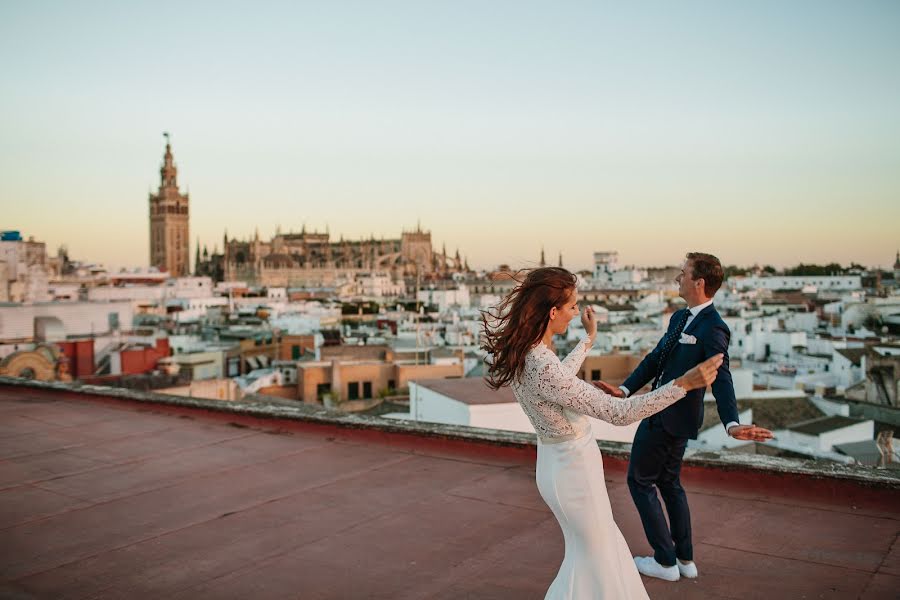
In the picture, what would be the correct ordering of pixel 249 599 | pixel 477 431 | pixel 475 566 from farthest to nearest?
pixel 477 431 < pixel 475 566 < pixel 249 599

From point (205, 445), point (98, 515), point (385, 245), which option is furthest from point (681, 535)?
point (385, 245)

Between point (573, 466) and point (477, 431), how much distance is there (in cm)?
212

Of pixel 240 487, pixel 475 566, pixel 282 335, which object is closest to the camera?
pixel 475 566

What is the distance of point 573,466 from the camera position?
1.87m

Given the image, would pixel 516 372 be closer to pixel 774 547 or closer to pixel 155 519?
pixel 774 547

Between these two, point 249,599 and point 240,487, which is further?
point 240,487

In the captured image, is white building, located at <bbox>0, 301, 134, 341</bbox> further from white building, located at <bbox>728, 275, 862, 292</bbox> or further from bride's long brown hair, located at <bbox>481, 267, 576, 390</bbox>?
white building, located at <bbox>728, 275, 862, 292</bbox>

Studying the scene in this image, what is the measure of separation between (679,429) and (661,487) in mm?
210

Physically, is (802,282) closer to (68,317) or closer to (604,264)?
(604,264)

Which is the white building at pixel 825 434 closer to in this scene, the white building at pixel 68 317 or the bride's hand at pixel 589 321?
the bride's hand at pixel 589 321

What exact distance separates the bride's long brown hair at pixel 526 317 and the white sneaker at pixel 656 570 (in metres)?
0.84

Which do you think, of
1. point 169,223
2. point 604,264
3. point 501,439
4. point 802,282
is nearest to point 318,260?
point 169,223

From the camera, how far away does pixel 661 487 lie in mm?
2404

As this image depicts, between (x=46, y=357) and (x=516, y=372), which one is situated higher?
(x=516, y=372)
